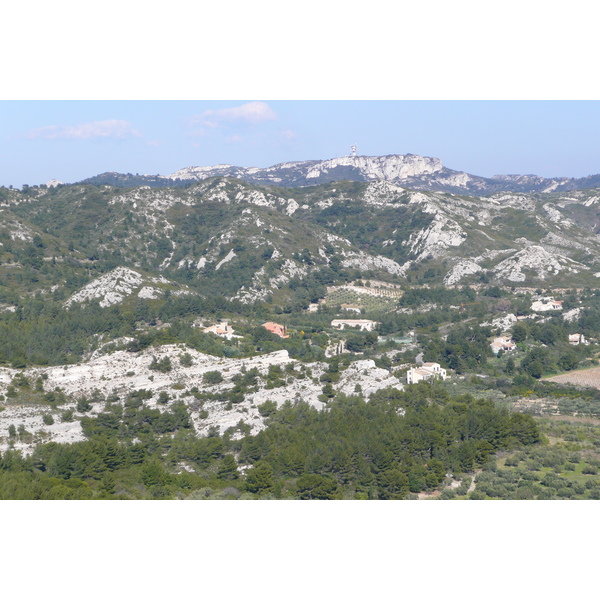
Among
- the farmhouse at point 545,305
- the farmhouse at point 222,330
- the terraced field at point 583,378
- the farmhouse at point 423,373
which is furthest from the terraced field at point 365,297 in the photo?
the terraced field at point 583,378

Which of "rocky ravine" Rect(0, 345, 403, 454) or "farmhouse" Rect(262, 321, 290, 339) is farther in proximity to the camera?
"farmhouse" Rect(262, 321, 290, 339)

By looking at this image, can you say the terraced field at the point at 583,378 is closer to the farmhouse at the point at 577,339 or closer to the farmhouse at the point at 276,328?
the farmhouse at the point at 577,339

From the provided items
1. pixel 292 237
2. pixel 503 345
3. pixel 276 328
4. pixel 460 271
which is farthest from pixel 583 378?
pixel 292 237

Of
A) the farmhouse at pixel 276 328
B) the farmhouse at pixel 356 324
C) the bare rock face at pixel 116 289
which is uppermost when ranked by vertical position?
the bare rock face at pixel 116 289

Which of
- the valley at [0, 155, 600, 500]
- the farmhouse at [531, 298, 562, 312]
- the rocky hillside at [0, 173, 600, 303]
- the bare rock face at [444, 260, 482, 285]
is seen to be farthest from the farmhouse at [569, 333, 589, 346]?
the bare rock face at [444, 260, 482, 285]

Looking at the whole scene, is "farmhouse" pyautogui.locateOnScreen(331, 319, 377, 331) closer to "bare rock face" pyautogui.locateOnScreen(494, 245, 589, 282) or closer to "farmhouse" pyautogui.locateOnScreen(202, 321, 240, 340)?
"farmhouse" pyautogui.locateOnScreen(202, 321, 240, 340)

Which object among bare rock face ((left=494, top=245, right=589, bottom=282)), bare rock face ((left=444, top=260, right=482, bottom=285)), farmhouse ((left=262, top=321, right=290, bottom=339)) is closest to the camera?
farmhouse ((left=262, top=321, right=290, bottom=339))
